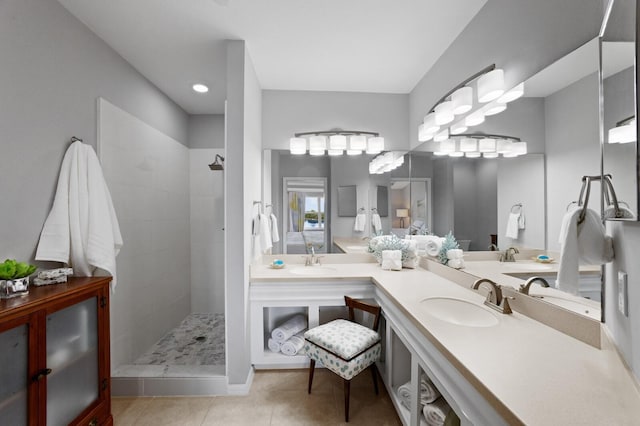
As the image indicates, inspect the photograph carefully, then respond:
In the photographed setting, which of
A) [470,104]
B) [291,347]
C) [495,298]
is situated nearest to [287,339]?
[291,347]

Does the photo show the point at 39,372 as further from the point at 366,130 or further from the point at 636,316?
the point at 366,130

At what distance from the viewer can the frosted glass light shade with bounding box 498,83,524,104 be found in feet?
4.53

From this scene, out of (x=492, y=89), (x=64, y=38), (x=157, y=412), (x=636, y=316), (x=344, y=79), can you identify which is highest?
(x=344, y=79)

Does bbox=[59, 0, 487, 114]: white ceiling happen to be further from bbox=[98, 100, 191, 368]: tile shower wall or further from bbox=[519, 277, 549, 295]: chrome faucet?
bbox=[519, 277, 549, 295]: chrome faucet

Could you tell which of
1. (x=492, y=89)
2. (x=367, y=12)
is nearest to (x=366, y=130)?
(x=367, y=12)

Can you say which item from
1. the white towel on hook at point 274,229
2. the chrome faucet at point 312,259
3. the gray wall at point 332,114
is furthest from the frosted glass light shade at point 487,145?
the white towel on hook at point 274,229

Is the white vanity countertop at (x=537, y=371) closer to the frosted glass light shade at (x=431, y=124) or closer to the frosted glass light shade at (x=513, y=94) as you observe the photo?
the frosted glass light shade at (x=513, y=94)

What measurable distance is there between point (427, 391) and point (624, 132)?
1.25 meters

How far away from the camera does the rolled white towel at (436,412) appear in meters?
1.26

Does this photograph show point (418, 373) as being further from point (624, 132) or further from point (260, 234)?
point (260, 234)

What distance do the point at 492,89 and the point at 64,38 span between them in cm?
245

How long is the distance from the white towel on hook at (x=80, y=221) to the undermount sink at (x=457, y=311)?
6.08 ft

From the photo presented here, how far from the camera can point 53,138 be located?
5.17 feet

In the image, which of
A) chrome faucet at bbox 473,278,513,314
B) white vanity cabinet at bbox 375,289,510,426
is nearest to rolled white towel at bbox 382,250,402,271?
white vanity cabinet at bbox 375,289,510,426
